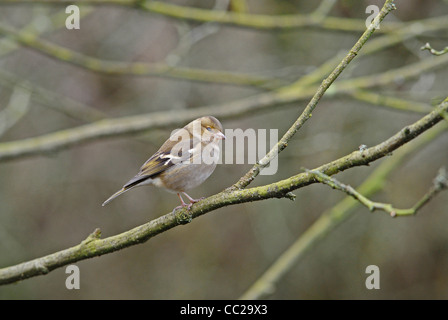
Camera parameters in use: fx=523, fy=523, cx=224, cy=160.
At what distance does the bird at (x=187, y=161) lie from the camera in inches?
141

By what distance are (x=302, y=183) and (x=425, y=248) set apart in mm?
7672

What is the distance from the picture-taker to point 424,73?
22.6 ft

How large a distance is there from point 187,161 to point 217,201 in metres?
0.96

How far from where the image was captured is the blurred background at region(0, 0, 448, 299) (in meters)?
9.16

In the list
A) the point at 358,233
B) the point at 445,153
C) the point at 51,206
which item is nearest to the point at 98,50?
the point at 51,206

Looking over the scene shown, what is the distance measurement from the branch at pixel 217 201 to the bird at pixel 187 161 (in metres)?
0.40

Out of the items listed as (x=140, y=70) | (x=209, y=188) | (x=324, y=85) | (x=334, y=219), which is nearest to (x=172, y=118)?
(x=140, y=70)

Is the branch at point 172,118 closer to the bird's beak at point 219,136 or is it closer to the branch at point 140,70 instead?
the branch at point 140,70

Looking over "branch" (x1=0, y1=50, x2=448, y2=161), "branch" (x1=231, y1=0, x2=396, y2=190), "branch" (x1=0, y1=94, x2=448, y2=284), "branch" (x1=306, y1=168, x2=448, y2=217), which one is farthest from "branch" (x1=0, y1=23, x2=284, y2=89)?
"branch" (x1=306, y1=168, x2=448, y2=217)

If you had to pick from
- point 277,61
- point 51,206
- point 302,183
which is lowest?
point 302,183

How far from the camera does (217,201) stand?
2.84 metres

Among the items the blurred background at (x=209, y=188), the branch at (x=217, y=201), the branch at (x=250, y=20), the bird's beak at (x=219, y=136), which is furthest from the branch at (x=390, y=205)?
the blurred background at (x=209, y=188)

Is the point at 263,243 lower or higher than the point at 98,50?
lower

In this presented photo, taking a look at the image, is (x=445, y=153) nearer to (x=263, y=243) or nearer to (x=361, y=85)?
(x=361, y=85)
